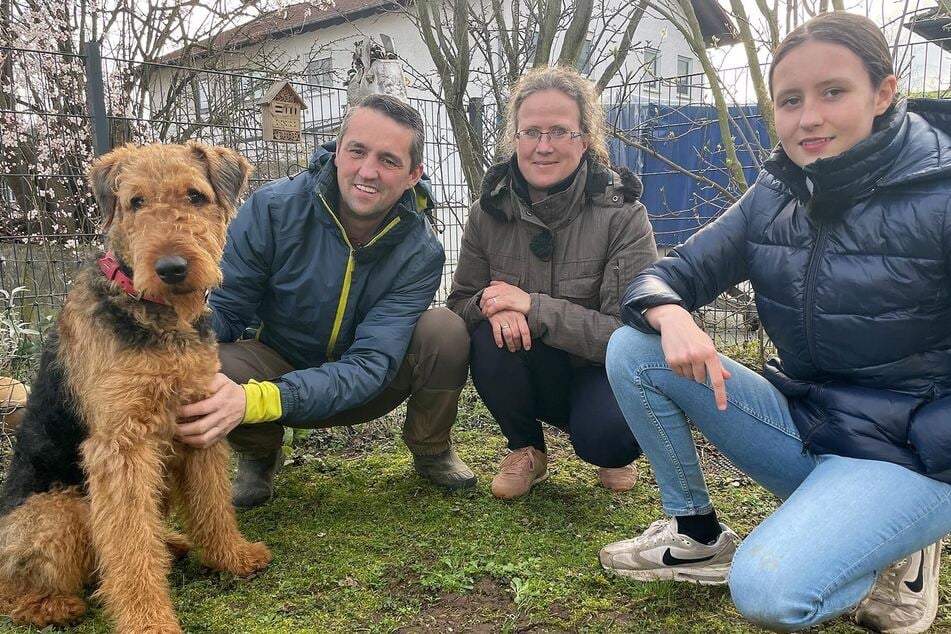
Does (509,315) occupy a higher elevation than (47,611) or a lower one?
higher

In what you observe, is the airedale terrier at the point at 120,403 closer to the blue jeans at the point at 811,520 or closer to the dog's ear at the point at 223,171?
the dog's ear at the point at 223,171

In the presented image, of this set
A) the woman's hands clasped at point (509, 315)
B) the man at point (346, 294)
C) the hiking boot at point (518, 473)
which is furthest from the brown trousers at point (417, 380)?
the hiking boot at point (518, 473)

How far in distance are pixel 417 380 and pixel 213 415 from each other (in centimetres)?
110

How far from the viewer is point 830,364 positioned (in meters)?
1.97

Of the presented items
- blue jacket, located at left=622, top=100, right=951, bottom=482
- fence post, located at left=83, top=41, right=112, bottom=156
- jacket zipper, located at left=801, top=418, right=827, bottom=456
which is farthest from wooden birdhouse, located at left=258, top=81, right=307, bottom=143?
jacket zipper, located at left=801, top=418, right=827, bottom=456

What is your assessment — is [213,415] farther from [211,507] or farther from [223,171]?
[223,171]

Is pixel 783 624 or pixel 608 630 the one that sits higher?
pixel 783 624

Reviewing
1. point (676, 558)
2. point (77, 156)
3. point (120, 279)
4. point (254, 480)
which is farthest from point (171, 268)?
point (77, 156)

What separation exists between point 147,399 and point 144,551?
1.61 ft

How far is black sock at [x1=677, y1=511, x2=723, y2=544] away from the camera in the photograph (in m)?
2.31

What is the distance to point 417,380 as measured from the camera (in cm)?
313

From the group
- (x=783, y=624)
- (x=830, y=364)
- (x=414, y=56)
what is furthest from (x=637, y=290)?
(x=414, y=56)

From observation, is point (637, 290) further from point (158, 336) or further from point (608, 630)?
point (158, 336)

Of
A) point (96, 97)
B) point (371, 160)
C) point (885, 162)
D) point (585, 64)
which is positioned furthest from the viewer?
point (585, 64)
